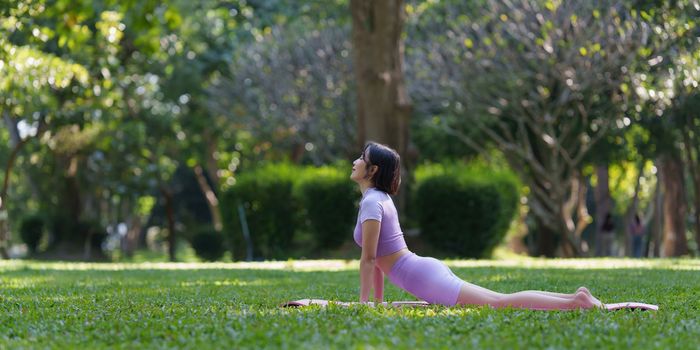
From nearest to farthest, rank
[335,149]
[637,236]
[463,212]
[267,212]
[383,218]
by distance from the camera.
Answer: [383,218], [463,212], [267,212], [637,236], [335,149]

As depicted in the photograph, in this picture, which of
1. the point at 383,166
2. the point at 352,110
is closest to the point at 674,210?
the point at 352,110

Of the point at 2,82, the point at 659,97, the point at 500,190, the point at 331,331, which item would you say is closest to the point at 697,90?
the point at 659,97

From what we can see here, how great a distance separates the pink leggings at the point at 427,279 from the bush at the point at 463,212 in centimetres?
1500

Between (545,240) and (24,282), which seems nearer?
(24,282)

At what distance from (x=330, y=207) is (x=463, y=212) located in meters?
2.96

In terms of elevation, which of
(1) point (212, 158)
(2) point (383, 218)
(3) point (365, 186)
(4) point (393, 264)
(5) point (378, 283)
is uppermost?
(1) point (212, 158)

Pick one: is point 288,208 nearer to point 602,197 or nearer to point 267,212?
point 267,212

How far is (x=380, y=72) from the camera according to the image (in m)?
22.9

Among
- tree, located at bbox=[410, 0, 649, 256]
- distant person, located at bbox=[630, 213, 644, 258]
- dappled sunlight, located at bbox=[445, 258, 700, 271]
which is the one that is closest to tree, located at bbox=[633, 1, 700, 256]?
tree, located at bbox=[410, 0, 649, 256]

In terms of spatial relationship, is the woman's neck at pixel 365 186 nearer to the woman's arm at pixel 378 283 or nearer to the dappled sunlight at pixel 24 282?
the woman's arm at pixel 378 283

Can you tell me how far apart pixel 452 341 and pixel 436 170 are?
18185mm

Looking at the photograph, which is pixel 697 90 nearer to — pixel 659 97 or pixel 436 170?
pixel 659 97

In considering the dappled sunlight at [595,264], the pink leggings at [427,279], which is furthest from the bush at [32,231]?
the pink leggings at [427,279]

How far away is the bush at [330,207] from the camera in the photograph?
24.0m
